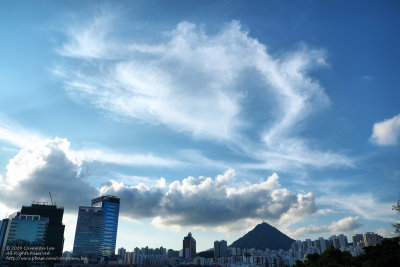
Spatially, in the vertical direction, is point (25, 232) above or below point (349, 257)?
above

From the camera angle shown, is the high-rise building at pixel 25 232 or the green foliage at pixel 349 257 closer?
the green foliage at pixel 349 257

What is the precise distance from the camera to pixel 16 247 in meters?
186

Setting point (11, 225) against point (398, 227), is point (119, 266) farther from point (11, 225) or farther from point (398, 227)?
point (398, 227)

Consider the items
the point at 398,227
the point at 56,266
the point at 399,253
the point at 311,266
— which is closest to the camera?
the point at 399,253

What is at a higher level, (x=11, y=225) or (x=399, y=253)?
(x=11, y=225)

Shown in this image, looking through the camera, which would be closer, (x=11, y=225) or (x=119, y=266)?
(x=119, y=266)

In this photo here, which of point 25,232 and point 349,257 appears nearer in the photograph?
point 349,257

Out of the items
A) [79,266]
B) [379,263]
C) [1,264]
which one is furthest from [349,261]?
[1,264]

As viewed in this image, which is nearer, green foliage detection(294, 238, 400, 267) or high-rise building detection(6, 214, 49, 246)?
green foliage detection(294, 238, 400, 267)

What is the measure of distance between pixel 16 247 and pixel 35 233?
13336 millimetres

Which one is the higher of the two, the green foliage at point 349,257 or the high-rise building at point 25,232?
the high-rise building at point 25,232

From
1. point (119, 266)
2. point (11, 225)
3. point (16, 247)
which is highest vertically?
point (11, 225)

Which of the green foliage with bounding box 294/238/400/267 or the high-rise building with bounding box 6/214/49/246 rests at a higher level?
the high-rise building with bounding box 6/214/49/246

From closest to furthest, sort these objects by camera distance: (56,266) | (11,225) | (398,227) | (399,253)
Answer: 1. (399,253)
2. (398,227)
3. (56,266)
4. (11,225)
